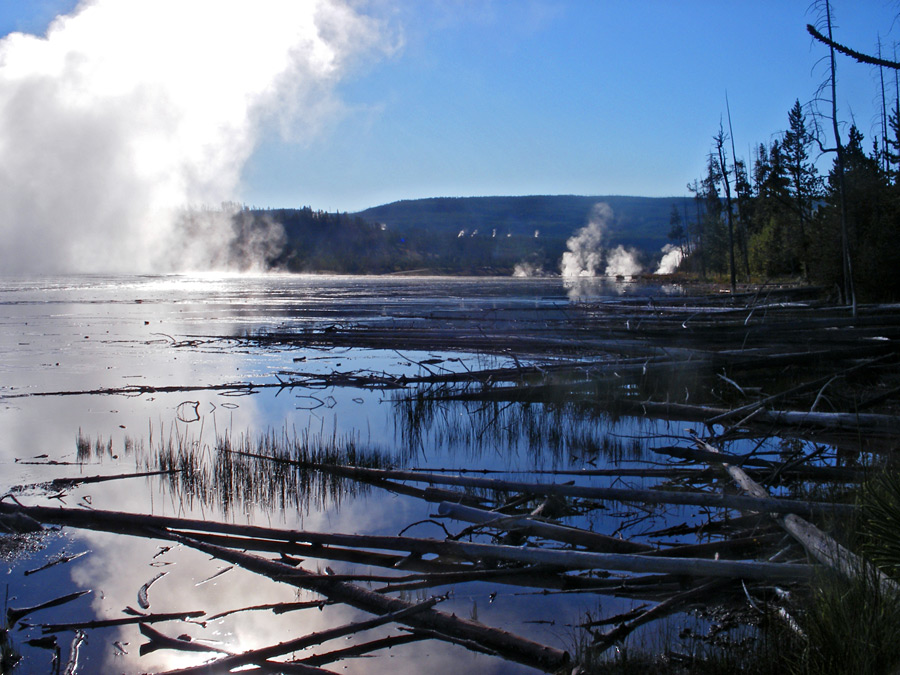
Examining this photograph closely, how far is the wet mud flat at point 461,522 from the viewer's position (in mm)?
4516

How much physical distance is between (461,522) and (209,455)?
3.96 metres

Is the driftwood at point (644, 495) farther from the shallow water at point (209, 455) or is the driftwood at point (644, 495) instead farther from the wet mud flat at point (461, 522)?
the shallow water at point (209, 455)

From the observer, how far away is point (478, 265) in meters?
148

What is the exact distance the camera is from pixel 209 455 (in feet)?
30.1

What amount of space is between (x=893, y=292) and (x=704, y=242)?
68.0 meters

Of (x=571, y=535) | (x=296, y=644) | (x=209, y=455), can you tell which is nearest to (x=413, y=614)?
(x=296, y=644)

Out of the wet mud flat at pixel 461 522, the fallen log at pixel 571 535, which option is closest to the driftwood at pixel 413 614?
the wet mud flat at pixel 461 522

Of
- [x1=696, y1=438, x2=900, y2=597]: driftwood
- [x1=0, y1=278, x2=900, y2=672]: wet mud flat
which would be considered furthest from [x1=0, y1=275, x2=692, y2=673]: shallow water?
[x1=696, y1=438, x2=900, y2=597]: driftwood

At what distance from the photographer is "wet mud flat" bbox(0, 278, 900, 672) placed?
452cm

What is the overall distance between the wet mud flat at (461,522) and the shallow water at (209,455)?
30 mm

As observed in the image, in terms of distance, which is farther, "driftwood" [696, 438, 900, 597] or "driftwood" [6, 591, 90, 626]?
"driftwood" [6, 591, 90, 626]

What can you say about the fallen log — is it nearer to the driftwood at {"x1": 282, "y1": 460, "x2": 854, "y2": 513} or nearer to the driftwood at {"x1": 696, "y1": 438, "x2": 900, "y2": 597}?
the driftwood at {"x1": 282, "y1": 460, "x2": 854, "y2": 513}

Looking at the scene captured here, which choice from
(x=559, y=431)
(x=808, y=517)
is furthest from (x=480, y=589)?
(x=559, y=431)

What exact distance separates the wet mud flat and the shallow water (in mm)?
30
